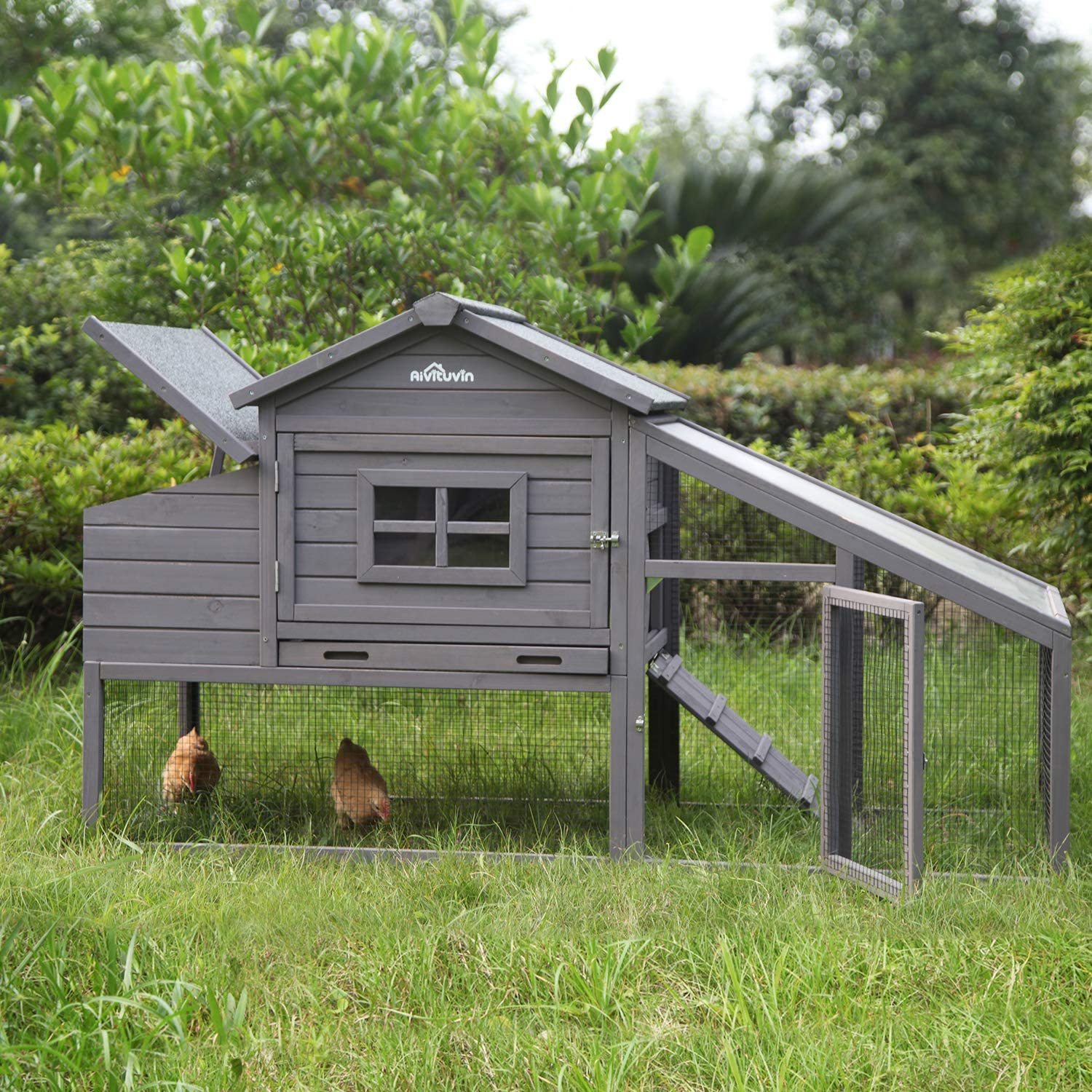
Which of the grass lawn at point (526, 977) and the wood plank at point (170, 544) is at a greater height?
the wood plank at point (170, 544)

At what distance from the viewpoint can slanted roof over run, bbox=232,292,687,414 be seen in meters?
4.19

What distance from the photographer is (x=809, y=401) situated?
9180 millimetres

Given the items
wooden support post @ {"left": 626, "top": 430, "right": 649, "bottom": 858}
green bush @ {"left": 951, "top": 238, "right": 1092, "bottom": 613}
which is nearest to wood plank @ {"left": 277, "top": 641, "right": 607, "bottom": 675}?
wooden support post @ {"left": 626, "top": 430, "right": 649, "bottom": 858}

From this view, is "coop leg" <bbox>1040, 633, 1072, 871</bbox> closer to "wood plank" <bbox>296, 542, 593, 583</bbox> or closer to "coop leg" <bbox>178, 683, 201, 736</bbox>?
"wood plank" <bbox>296, 542, 593, 583</bbox>

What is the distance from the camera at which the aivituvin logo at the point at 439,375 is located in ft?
14.4

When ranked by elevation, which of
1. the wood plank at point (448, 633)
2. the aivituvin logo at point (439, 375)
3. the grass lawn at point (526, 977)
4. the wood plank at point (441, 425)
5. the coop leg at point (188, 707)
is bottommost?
the grass lawn at point (526, 977)

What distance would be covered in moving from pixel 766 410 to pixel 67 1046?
6990 mm

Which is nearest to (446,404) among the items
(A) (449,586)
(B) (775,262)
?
(A) (449,586)

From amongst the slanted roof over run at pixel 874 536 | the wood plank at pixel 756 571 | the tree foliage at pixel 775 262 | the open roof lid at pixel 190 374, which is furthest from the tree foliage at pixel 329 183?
the tree foliage at pixel 775 262

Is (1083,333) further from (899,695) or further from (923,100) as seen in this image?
(923,100)

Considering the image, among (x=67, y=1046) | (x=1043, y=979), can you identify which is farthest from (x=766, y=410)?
(x=67, y=1046)

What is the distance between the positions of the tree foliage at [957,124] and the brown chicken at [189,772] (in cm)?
1872

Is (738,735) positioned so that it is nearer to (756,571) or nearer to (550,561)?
(756,571)

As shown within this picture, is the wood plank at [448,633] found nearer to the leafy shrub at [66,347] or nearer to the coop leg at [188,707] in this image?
the coop leg at [188,707]
